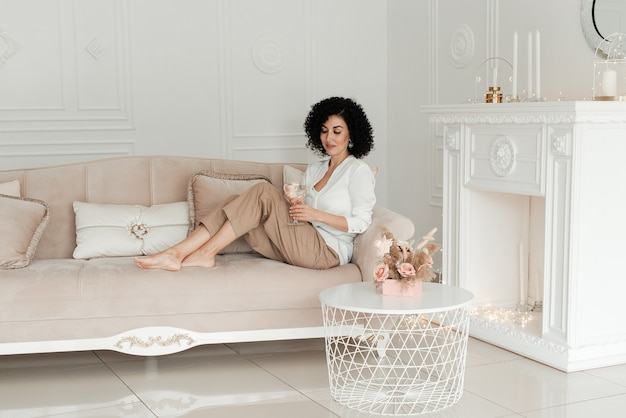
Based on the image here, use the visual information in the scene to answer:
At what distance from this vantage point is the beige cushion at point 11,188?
3844 mm

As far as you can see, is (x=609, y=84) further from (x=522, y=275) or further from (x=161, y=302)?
(x=161, y=302)

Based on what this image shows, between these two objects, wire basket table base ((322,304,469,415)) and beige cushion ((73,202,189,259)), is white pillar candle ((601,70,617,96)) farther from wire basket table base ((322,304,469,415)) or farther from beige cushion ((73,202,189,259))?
beige cushion ((73,202,189,259))

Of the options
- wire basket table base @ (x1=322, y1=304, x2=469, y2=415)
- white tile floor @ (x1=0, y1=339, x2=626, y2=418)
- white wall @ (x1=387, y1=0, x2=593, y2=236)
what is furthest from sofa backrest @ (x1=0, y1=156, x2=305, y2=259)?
white wall @ (x1=387, y1=0, x2=593, y2=236)

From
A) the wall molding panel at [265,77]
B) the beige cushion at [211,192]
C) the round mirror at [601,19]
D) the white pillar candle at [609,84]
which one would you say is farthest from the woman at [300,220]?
the wall molding panel at [265,77]

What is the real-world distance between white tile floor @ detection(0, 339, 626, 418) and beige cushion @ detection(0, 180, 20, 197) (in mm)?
797

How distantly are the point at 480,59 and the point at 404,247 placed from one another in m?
2.12

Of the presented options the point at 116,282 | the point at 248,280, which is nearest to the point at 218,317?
the point at 248,280

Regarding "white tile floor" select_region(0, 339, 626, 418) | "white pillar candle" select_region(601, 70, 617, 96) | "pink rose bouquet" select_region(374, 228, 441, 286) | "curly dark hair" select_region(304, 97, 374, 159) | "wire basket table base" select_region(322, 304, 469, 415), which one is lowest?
"white tile floor" select_region(0, 339, 626, 418)

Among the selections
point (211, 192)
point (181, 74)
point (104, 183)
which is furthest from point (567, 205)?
point (181, 74)

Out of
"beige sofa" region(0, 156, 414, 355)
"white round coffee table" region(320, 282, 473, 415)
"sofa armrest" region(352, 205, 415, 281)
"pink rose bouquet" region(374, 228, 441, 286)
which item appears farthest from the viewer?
"sofa armrest" region(352, 205, 415, 281)

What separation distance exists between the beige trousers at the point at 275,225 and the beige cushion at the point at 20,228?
0.78m

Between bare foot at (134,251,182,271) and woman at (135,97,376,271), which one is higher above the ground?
woman at (135,97,376,271)

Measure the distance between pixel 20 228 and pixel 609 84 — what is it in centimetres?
276

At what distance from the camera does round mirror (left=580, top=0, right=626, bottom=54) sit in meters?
3.80
